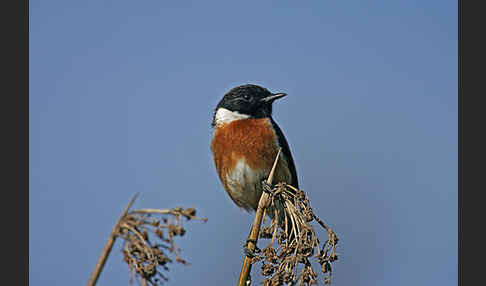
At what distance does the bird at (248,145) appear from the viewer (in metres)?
5.77

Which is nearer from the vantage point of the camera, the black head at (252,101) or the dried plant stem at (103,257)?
the dried plant stem at (103,257)

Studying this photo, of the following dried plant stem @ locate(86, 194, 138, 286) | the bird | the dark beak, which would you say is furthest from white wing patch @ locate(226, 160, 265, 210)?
dried plant stem @ locate(86, 194, 138, 286)

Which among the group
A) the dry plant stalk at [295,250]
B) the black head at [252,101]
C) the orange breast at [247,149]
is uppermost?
the black head at [252,101]

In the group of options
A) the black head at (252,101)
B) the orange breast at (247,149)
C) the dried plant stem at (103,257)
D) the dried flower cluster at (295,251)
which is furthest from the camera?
the black head at (252,101)

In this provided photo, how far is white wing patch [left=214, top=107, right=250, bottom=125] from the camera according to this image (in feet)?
20.2

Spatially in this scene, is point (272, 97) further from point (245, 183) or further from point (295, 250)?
point (295, 250)

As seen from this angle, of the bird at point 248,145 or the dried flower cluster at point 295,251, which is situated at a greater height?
the bird at point 248,145

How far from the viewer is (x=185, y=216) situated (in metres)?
1.96

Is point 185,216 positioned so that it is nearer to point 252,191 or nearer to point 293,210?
point 293,210

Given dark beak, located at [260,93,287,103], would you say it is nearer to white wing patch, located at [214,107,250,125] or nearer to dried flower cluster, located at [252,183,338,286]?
white wing patch, located at [214,107,250,125]

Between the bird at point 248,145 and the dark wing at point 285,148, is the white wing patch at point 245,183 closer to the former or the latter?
the bird at point 248,145

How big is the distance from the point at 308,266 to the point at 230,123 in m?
3.57

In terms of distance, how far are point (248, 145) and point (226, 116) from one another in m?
0.62

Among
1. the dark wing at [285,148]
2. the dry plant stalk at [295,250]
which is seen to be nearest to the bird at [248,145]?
the dark wing at [285,148]
